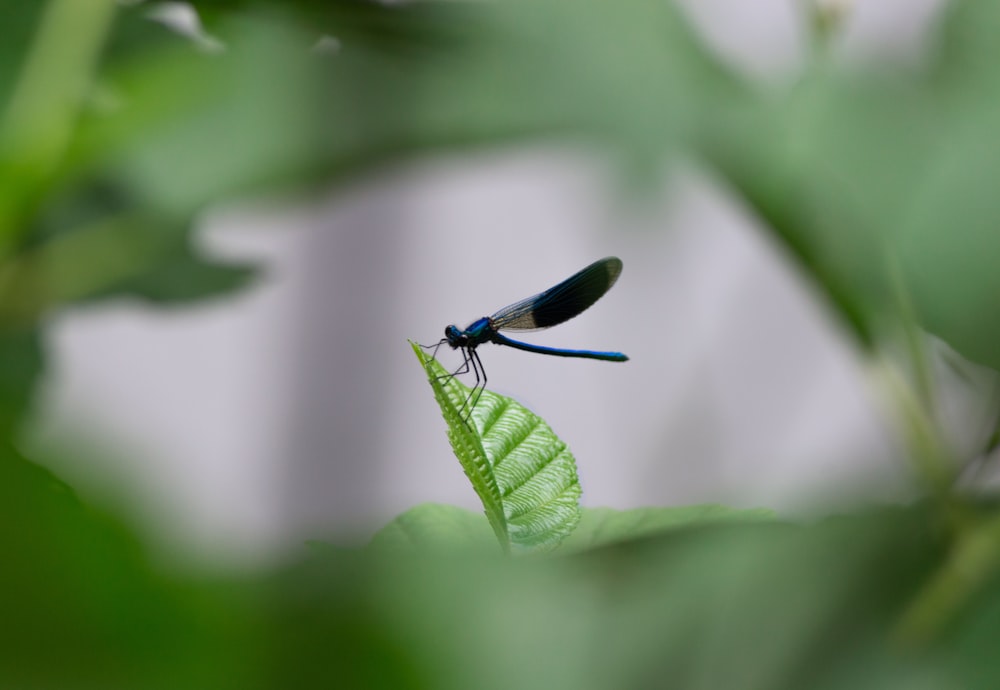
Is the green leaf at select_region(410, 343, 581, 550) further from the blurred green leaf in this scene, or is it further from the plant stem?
the blurred green leaf

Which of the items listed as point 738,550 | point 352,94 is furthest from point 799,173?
point 738,550

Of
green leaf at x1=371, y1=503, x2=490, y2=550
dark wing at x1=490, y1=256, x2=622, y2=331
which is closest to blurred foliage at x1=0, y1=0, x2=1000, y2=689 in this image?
green leaf at x1=371, y1=503, x2=490, y2=550

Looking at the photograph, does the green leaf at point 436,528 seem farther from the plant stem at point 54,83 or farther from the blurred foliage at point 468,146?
the plant stem at point 54,83

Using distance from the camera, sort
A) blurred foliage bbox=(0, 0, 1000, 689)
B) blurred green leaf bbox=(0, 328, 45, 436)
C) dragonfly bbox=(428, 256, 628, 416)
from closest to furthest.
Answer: blurred foliage bbox=(0, 0, 1000, 689)
dragonfly bbox=(428, 256, 628, 416)
blurred green leaf bbox=(0, 328, 45, 436)

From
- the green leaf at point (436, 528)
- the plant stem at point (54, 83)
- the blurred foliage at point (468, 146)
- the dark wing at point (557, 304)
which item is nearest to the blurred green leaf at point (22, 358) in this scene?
the blurred foliage at point (468, 146)

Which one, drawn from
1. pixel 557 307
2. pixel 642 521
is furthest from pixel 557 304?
pixel 642 521

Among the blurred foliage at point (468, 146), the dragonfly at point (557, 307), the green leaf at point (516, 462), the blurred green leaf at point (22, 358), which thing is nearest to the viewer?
the blurred foliage at point (468, 146)

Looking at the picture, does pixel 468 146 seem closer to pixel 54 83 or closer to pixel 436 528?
pixel 54 83
